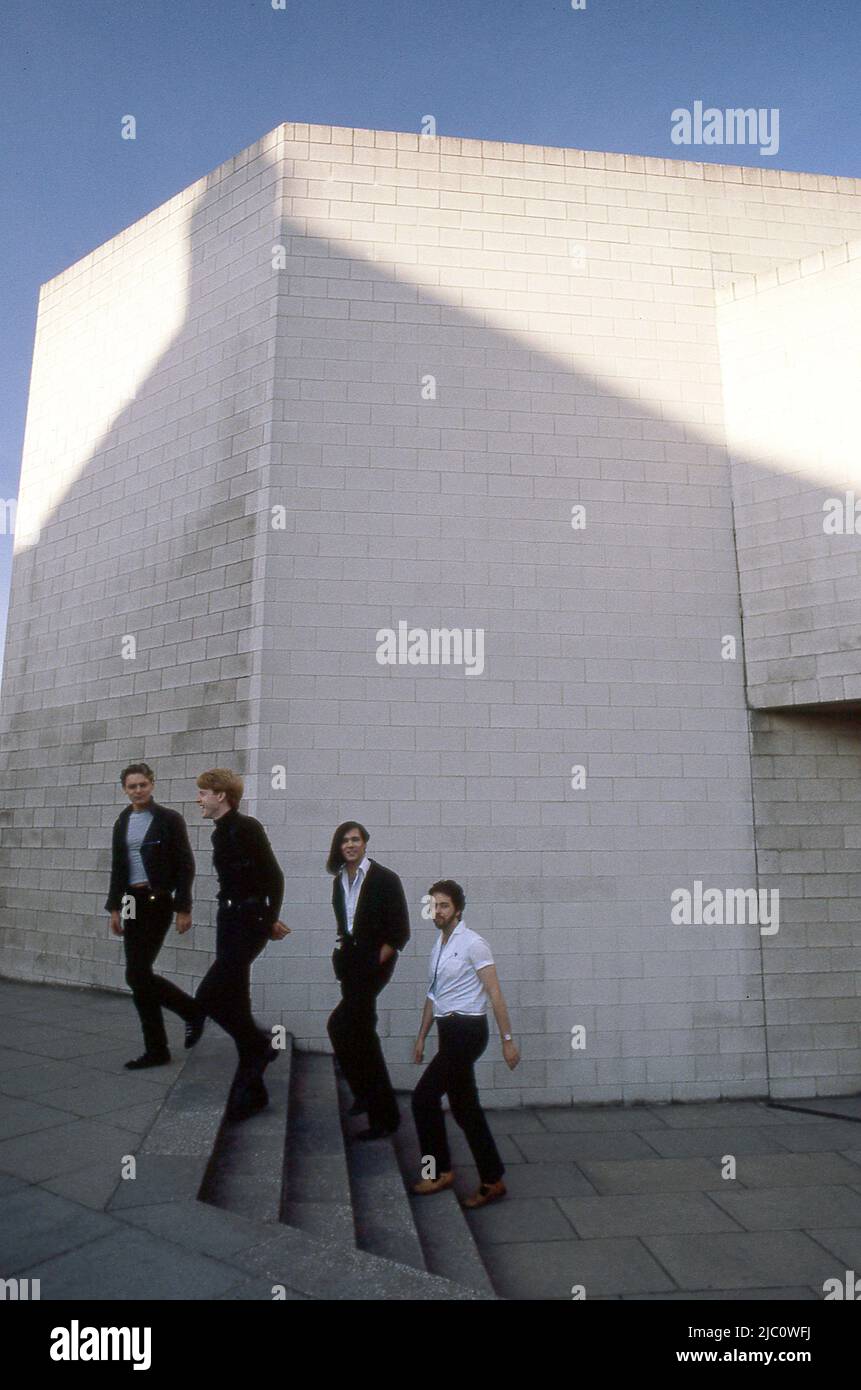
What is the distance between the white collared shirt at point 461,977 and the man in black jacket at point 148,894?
58.6 inches

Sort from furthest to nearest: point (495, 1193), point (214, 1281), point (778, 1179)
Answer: point (778, 1179) < point (495, 1193) < point (214, 1281)

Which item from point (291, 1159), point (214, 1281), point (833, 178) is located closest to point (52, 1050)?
point (291, 1159)

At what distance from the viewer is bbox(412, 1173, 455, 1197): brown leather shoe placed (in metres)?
A: 4.71

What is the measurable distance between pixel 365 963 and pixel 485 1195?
141 centimetres

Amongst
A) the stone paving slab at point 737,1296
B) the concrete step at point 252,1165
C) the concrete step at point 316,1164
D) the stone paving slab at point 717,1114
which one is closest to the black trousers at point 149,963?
the concrete step at point 252,1165

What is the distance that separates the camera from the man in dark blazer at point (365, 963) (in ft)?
16.0

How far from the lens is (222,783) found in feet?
15.4

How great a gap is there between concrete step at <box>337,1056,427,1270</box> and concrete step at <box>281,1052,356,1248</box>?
0.44 feet

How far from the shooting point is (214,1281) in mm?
2801

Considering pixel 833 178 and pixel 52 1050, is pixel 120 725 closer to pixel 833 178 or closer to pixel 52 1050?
pixel 52 1050

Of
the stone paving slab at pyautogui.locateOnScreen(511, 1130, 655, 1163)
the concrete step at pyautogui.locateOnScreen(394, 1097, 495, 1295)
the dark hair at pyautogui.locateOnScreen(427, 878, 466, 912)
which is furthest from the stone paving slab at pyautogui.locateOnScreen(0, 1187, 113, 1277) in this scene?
the stone paving slab at pyautogui.locateOnScreen(511, 1130, 655, 1163)

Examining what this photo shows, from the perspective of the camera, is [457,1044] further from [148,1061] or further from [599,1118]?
[599,1118]

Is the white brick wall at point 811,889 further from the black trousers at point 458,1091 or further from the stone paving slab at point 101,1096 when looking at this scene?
the stone paving slab at point 101,1096

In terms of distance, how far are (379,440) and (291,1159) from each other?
5.48 meters
